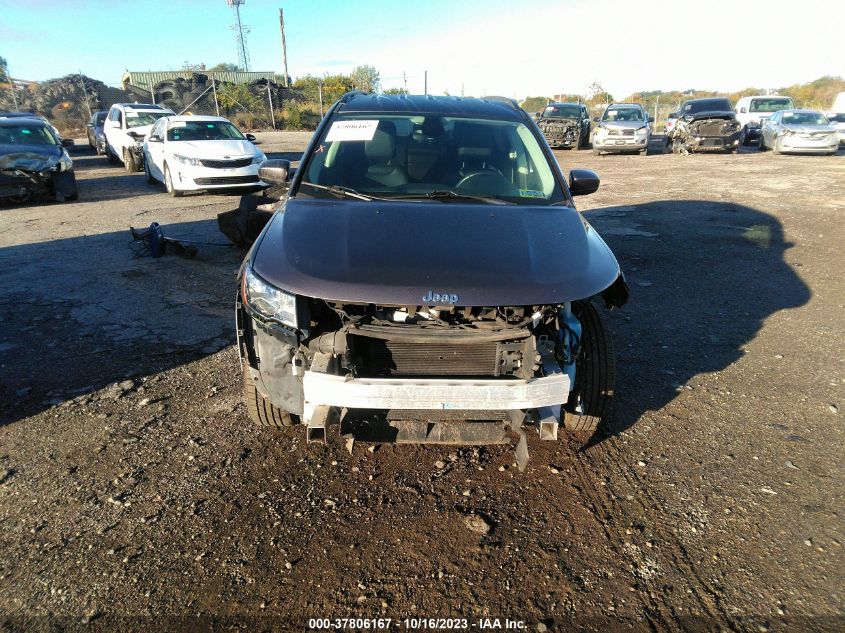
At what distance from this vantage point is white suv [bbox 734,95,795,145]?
22547mm

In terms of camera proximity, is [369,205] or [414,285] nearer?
[414,285]

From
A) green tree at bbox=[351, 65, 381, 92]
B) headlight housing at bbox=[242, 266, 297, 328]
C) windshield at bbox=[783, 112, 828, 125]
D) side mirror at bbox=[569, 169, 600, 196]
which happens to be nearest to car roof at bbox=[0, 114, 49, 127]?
headlight housing at bbox=[242, 266, 297, 328]

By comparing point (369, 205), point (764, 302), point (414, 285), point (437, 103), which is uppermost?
point (437, 103)

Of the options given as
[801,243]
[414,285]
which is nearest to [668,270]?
[801,243]

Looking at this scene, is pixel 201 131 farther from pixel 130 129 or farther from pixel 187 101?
pixel 187 101

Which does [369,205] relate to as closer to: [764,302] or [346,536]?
[346,536]

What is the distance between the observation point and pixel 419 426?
2.79 meters

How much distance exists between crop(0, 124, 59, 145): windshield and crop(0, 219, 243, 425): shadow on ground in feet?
15.4

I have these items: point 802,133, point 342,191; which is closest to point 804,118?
point 802,133

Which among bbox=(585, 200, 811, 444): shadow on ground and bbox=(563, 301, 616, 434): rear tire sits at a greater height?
bbox=(563, 301, 616, 434): rear tire

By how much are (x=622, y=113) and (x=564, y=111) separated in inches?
94.2

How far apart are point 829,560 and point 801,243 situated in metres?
6.76

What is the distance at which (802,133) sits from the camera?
18375 millimetres

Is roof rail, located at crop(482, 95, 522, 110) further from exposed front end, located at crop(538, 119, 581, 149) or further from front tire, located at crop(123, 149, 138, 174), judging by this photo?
exposed front end, located at crop(538, 119, 581, 149)
